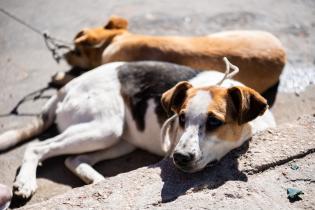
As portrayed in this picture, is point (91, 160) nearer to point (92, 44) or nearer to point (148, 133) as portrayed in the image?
point (148, 133)

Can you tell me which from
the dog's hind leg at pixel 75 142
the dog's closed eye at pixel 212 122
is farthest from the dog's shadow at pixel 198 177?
the dog's hind leg at pixel 75 142

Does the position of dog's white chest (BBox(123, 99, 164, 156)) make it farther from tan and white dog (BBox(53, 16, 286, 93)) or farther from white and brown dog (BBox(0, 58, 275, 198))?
tan and white dog (BBox(53, 16, 286, 93))

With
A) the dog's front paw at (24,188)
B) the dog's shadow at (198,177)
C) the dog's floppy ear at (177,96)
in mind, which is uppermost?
the dog's floppy ear at (177,96)

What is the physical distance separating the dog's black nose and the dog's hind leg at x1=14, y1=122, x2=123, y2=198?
1.33 metres

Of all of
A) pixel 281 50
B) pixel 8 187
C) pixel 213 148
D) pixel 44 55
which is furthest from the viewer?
pixel 44 55

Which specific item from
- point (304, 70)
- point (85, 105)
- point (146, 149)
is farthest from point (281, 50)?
point (85, 105)

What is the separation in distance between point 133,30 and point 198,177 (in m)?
3.97

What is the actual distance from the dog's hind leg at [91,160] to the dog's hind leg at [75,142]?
0.10 meters

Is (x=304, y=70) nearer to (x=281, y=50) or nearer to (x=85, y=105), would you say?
(x=281, y=50)

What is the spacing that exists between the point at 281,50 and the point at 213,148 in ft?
8.19

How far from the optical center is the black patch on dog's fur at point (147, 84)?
4.65 meters

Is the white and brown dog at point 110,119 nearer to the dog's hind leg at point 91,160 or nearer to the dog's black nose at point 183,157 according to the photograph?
the dog's hind leg at point 91,160

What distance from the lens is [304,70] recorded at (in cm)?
630

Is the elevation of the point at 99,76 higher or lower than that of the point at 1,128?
higher
